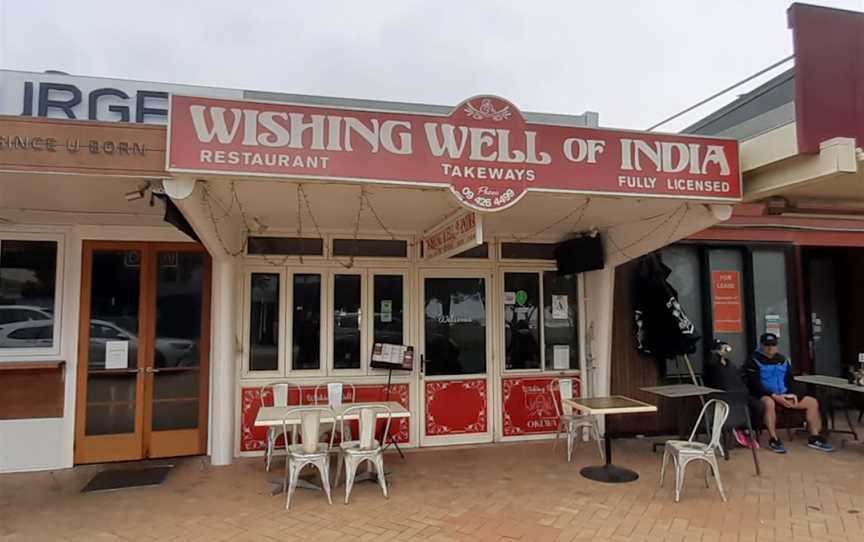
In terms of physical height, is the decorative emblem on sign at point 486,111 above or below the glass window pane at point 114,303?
above

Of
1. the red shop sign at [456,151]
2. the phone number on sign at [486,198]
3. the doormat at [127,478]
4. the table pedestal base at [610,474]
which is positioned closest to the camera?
the red shop sign at [456,151]

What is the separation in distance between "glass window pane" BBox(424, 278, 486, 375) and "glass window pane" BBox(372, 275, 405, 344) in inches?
11.4

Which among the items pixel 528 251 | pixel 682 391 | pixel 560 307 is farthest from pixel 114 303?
pixel 682 391

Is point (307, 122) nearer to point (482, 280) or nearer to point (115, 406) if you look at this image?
point (482, 280)

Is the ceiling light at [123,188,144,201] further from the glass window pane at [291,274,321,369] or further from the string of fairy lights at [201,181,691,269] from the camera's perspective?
the glass window pane at [291,274,321,369]

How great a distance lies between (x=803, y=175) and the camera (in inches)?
157

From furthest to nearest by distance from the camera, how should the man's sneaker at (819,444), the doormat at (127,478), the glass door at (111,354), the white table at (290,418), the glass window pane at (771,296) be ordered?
the glass window pane at (771,296) → the man's sneaker at (819,444) → the glass door at (111,354) → the doormat at (127,478) → the white table at (290,418)

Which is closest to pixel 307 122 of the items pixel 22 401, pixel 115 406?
pixel 115 406

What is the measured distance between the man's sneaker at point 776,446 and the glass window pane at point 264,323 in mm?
4995

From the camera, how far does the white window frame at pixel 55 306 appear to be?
4.73 meters

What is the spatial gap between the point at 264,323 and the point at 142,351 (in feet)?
3.70

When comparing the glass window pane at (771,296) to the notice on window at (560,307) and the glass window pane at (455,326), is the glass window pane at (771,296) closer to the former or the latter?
the notice on window at (560,307)

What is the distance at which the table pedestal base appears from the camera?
4.37m

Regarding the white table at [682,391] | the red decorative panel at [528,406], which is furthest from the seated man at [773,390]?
the red decorative panel at [528,406]
